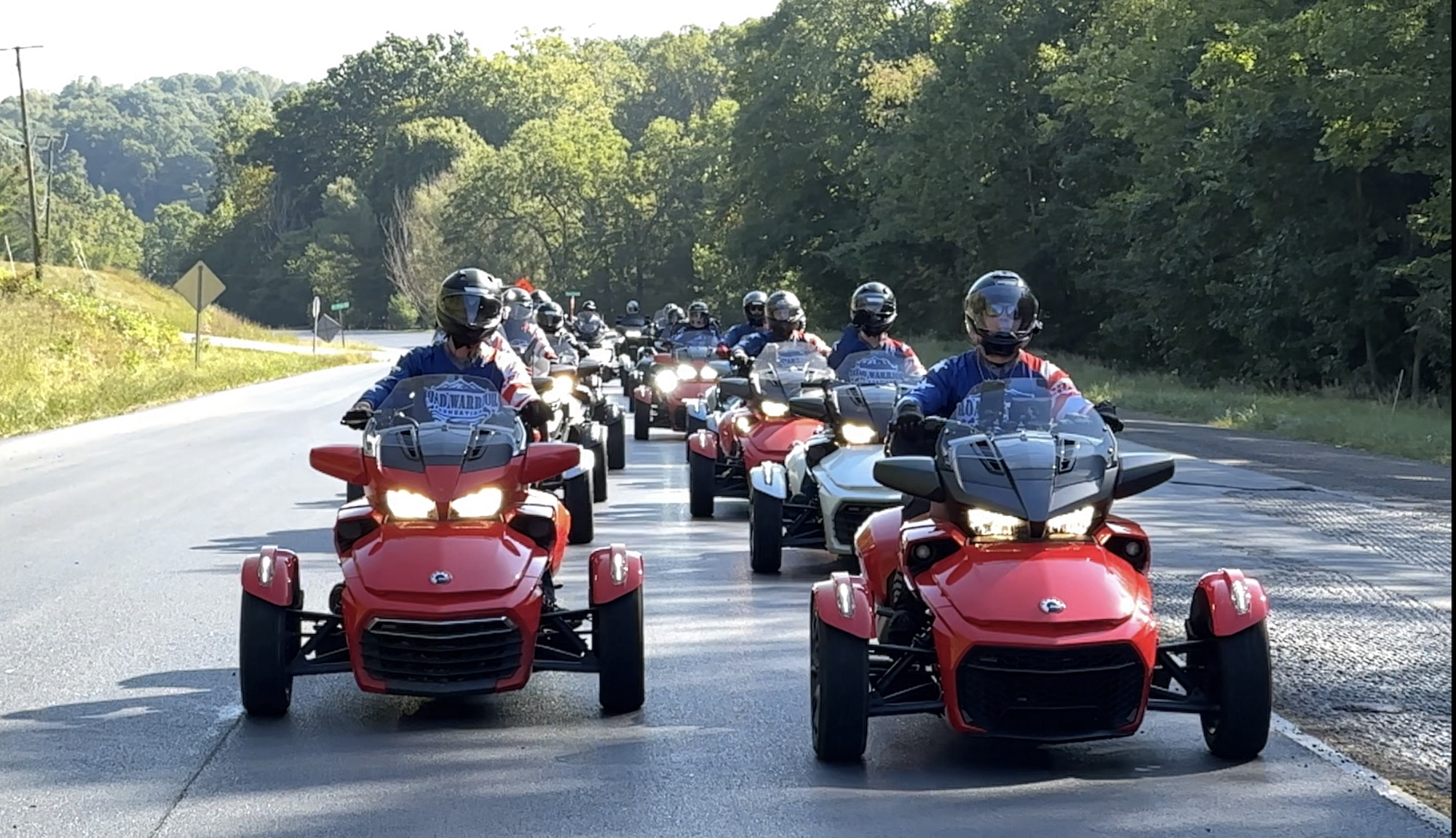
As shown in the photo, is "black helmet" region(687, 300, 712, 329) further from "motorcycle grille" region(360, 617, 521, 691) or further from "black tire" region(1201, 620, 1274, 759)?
"black tire" region(1201, 620, 1274, 759)

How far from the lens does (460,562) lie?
25.4ft

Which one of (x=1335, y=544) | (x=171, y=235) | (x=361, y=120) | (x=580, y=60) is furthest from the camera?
(x=171, y=235)

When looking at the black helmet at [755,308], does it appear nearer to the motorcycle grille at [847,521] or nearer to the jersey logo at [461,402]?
the motorcycle grille at [847,521]

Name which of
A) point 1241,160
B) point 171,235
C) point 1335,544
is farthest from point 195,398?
point 171,235

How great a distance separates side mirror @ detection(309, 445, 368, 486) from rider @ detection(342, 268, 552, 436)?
0.49 metres

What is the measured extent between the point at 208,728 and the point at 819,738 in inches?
96.3

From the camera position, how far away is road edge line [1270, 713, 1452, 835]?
6.34 m

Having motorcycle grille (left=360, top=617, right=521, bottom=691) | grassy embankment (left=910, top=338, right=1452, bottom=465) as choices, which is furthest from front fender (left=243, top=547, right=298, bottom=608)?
grassy embankment (left=910, top=338, right=1452, bottom=465)

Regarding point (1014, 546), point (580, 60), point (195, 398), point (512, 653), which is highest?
point (580, 60)

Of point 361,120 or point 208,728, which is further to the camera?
point 361,120

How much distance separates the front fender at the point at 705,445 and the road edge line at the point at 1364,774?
7977 millimetres

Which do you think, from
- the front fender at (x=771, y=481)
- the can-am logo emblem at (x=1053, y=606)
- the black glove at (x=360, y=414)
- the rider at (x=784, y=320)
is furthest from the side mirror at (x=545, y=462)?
the rider at (x=784, y=320)

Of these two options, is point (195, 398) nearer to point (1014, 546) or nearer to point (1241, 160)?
point (1241, 160)

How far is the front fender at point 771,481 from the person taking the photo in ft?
40.9
